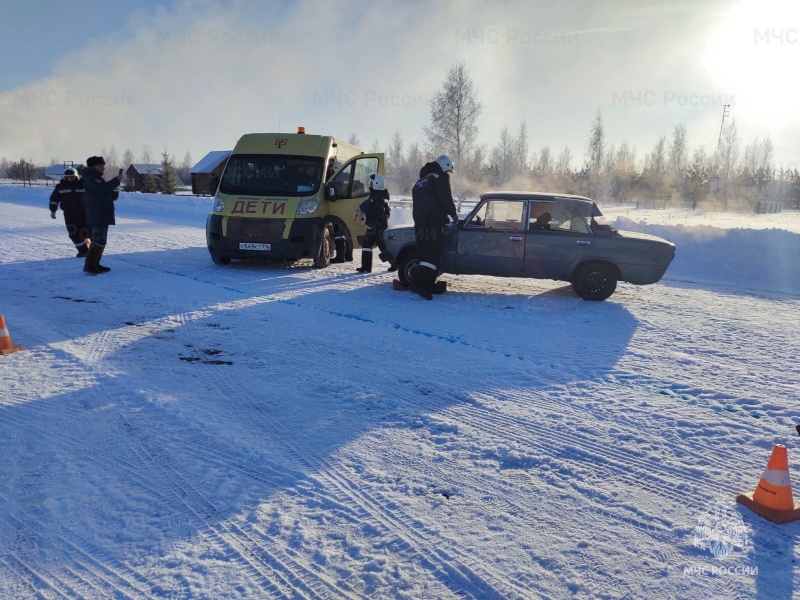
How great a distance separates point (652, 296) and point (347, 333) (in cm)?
575

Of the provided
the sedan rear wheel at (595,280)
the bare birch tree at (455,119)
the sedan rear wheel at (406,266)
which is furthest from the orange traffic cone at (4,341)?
the bare birch tree at (455,119)

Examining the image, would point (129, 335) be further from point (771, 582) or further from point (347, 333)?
point (771, 582)

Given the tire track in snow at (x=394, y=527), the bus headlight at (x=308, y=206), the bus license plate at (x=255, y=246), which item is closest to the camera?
the tire track in snow at (x=394, y=527)

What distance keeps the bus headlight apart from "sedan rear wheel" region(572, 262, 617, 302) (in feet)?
16.9

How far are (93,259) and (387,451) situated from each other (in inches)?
335

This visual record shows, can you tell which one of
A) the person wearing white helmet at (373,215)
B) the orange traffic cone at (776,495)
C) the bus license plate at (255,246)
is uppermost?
the person wearing white helmet at (373,215)

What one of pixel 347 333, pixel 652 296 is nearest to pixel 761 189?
pixel 652 296

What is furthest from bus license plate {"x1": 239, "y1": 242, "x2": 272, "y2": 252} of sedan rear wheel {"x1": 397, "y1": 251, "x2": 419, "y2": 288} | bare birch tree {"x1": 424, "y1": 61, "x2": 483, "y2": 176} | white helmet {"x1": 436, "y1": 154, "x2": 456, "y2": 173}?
bare birch tree {"x1": 424, "y1": 61, "x2": 483, "y2": 176}

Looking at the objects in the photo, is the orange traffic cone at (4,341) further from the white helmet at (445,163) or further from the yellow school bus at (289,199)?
the white helmet at (445,163)

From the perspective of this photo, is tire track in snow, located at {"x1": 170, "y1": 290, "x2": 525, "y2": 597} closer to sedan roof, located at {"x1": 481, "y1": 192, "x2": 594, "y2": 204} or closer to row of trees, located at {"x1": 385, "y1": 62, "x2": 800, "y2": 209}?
sedan roof, located at {"x1": 481, "y1": 192, "x2": 594, "y2": 204}

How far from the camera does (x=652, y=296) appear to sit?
30.6 ft

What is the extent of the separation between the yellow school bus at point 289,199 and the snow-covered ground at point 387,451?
3.02 meters

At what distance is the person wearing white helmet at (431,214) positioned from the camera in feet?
27.7

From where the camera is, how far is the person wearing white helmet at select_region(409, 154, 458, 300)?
8.45 meters
